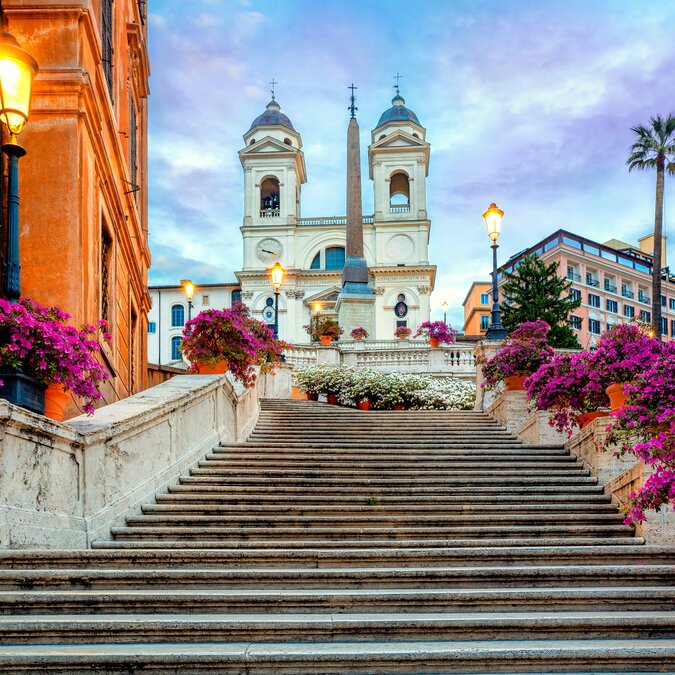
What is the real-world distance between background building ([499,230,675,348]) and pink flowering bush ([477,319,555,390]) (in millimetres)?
65352

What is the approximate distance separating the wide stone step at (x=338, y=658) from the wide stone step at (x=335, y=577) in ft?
2.96

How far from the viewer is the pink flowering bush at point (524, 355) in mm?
15453

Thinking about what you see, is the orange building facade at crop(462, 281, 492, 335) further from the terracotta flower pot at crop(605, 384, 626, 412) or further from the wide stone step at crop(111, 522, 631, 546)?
the wide stone step at crop(111, 522, 631, 546)

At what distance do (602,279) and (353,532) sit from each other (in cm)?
8262

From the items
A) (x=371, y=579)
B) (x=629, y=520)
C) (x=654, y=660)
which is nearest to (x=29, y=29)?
(x=371, y=579)

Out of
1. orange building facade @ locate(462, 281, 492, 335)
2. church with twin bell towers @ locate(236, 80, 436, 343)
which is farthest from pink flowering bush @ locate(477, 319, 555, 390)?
orange building facade @ locate(462, 281, 492, 335)

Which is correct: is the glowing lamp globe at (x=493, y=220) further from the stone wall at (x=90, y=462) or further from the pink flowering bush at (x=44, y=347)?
the pink flowering bush at (x=44, y=347)

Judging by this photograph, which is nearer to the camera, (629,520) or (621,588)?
(621,588)

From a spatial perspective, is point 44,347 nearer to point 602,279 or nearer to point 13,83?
point 13,83

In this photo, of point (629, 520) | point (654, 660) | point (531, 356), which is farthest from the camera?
point (531, 356)

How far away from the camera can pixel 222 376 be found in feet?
41.7

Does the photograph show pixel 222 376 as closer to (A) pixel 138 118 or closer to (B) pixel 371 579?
(B) pixel 371 579

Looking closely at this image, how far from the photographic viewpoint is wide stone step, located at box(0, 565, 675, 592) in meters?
6.39

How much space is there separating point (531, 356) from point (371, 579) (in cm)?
945
